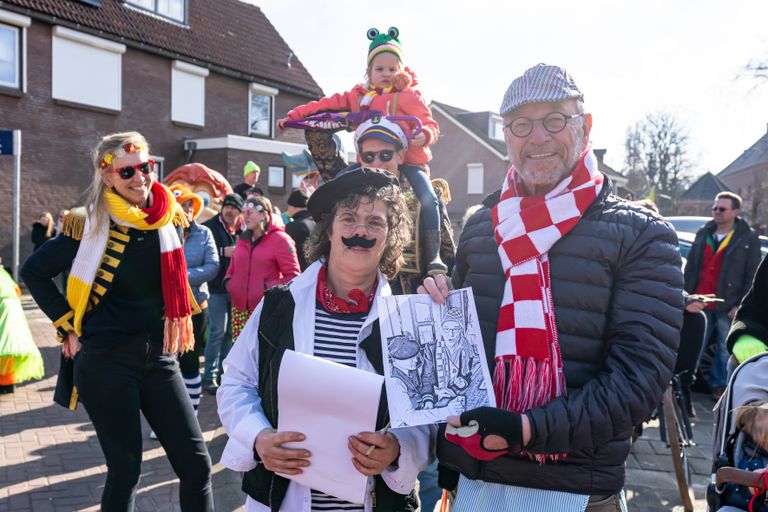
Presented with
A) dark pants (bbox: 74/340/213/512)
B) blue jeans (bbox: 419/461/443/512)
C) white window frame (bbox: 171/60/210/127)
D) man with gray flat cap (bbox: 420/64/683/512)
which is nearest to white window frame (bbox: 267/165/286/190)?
white window frame (bbox: 171/60/210/127)

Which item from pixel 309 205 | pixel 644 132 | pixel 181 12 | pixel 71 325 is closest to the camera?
pixel 309 205

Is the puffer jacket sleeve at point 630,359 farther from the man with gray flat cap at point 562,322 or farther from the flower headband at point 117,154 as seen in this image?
the flower headband at point 117,154

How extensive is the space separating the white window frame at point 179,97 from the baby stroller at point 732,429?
18.9 metres

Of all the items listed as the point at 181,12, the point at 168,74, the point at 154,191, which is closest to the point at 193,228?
the point at 154,191

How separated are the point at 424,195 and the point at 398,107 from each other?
64 centimetres

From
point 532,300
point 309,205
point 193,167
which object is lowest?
point 532,300

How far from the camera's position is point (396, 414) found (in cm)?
173

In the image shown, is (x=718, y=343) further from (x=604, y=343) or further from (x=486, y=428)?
(x=486, y=428)

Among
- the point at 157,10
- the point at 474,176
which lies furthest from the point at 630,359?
the point at 474,176

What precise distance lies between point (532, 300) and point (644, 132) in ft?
176

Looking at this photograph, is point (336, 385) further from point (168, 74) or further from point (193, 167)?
point (168, 74)

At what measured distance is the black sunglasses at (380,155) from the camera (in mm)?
3449

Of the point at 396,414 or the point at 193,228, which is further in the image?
the point at 193,228

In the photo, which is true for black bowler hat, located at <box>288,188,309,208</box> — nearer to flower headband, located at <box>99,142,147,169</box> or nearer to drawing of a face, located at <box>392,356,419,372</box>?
flower headband, located at <box>99,142,147,169</box>
